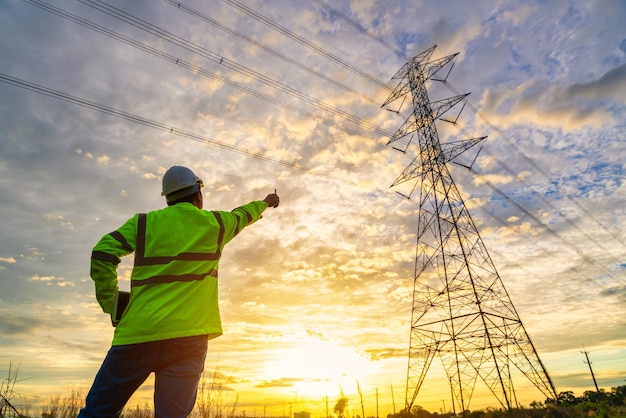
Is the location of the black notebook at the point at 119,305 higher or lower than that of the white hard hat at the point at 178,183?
lower

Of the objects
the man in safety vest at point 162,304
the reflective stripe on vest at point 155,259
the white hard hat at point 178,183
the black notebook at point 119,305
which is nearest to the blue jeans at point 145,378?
the man in safety vest at point 162,304

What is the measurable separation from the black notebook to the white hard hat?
3.06 ft

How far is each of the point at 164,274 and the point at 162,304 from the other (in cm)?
23

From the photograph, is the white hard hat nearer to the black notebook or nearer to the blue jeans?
the black notebook

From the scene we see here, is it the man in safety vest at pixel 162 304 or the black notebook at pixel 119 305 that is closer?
the man in safety vest at pixel 162 304

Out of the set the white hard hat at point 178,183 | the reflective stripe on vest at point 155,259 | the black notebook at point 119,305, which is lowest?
the black notebook at point 119,305

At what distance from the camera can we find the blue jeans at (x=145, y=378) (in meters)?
2.79

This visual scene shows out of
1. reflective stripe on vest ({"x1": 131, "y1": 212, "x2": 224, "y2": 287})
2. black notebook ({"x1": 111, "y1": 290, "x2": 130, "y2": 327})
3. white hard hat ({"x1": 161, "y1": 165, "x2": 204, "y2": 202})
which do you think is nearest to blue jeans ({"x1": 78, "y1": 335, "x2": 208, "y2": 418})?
black notebook ({"x1": 111, "y1": 290, "x2": 130, "y2": 327})

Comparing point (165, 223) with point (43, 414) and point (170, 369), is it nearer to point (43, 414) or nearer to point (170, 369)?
point (170, 369)

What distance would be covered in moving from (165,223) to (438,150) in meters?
23.6

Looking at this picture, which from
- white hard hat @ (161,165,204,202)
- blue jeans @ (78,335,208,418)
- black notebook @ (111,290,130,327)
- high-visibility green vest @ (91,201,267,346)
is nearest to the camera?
blue jeans @ (78,335,208,418)

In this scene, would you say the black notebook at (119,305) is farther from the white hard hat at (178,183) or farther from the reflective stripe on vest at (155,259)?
the white hard hat at (178,183)

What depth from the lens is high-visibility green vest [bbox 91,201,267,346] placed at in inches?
114

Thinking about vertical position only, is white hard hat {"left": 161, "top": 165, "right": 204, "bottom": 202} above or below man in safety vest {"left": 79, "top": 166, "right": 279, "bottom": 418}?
above
